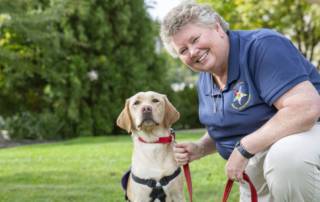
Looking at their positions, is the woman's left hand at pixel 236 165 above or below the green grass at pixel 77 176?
above

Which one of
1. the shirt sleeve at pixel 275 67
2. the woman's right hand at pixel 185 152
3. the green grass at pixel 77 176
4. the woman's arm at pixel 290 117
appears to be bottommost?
the green grass at pixel 77 176

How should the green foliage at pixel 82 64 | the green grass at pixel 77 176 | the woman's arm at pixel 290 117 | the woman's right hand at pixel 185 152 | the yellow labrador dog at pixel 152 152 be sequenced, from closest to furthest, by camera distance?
the woman's arm at pixel 290 117, the woman's right hand at pixel 185 152, the yellow labrador dog at pixel 152 152, the green grass at pixel 77 176, the green foliage at pixel 82 64

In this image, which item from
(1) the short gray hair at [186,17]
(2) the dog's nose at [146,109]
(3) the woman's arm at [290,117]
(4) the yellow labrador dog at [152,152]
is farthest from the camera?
(2) the dog's nose at [146,109]

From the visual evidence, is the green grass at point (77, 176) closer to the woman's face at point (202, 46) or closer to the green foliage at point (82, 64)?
the woman's face at point (202, 46)

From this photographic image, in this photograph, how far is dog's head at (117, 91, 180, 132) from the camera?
14.1ft

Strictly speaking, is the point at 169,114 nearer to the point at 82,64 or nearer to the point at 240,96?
the point at 240,96

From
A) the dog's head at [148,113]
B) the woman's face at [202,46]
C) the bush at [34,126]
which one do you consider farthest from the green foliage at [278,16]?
the woman's face at [202,46]

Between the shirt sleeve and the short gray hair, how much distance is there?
336mm

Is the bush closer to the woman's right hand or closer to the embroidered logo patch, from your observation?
the woman's right hand

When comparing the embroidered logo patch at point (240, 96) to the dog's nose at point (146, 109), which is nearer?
the embroidered logo patch at point (240, 96)

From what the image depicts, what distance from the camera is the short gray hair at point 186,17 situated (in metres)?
3.49

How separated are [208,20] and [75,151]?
7678 mm

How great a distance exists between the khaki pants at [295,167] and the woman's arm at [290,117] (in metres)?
0.06

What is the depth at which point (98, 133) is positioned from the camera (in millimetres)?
17203
